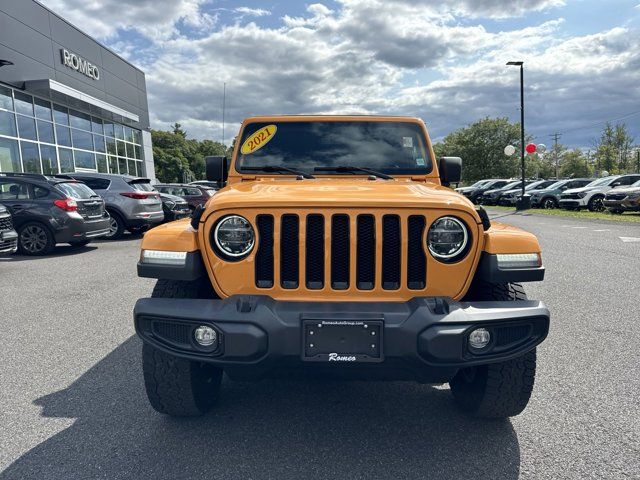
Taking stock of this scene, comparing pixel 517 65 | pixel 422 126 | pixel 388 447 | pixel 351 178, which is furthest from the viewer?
pixel 517 65

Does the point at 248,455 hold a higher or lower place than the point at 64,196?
lower

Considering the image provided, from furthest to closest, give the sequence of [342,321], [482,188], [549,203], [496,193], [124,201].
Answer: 1. [482,188]
2. [496,193]
3. [549,203]
4. [124,201]
5. [342,321]

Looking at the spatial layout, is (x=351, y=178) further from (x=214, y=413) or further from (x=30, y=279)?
(x=30, y=279)

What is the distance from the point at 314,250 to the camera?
2396 mm

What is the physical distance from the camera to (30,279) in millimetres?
7145

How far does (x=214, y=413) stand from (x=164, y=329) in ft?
2.78

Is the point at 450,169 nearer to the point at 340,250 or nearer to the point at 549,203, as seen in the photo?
the point at 340,250

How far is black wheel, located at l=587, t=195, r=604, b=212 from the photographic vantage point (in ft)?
69.9

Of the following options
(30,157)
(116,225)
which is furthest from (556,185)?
(30,157)

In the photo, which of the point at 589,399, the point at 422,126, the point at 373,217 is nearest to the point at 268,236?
the point at 373,217

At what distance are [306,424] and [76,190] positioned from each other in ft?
29.2

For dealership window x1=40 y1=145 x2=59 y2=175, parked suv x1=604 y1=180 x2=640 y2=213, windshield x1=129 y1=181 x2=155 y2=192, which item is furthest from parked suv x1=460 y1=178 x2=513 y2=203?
windshield x1=129 y1=181 x2=155 y2=192

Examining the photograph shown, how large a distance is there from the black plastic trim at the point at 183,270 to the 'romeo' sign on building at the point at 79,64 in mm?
23687

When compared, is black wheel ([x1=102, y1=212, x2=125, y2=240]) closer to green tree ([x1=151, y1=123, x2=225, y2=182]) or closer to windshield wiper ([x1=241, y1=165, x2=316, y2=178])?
windshield wiper ([x1=241, y1=165, x2=316, y2=178])
